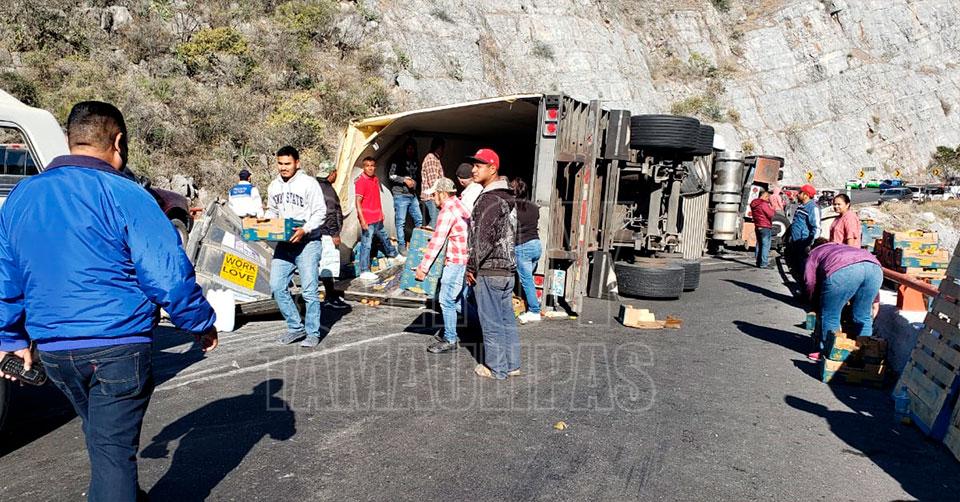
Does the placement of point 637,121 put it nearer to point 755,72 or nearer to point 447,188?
point 447,188

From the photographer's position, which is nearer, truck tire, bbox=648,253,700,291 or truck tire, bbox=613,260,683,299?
truck tire, bbox=613,260,683,299

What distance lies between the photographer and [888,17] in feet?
172

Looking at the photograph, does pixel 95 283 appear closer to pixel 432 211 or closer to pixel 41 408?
pixel 41 408

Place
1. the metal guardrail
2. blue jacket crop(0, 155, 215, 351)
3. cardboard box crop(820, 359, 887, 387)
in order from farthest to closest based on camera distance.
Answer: cardboard box crop(820, 359, 887, 387), the metal guardrail, blue jacket crop(0, 155, 215, 351)

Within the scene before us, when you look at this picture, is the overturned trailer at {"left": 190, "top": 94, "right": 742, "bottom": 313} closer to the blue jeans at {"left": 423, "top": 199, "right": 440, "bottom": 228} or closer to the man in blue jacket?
the blue jeans at {"left": 423, "top": 199, "right": 440, "bottom": 228}

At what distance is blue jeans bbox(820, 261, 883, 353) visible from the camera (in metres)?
6.00

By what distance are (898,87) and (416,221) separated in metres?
52.7

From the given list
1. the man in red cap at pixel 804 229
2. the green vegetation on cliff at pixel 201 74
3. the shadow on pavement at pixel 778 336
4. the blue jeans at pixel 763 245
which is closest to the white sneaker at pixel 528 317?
the shadow on pavement at pixel 778 336

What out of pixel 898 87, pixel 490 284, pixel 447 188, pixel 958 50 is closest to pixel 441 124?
pixel 447 188

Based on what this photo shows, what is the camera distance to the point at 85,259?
97.2 inches

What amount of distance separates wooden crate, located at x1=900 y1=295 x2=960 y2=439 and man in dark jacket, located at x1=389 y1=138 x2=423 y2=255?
760 cm

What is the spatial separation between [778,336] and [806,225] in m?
4.73

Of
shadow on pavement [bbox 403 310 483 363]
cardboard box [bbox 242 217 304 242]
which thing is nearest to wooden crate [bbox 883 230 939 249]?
shadow on pavement [bbox 403 310 483 363]

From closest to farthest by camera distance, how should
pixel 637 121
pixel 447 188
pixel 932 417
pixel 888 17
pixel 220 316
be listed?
pixel 932 417 < pixel 447 188 < pixel 220 316 < pixel 637 121 < pixel 888 17
